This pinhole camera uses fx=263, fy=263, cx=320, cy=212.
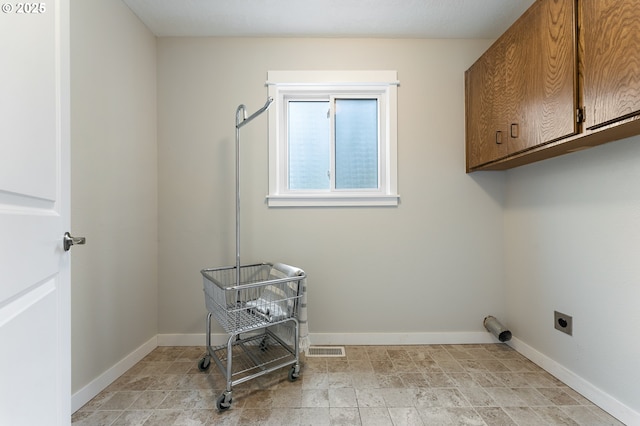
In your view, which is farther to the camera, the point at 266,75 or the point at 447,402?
the point at 266,75

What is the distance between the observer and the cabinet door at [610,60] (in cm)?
95

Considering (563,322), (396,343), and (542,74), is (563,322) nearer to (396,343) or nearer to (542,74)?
(396,343)

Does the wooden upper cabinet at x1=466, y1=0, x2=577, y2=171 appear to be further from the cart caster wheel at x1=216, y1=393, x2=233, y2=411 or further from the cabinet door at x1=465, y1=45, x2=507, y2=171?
the cart caster wheel at x1=216, y1=393, x2=233, y2=411

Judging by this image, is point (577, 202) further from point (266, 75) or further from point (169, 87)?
point (169, 87)

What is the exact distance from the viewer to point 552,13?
1.26 m

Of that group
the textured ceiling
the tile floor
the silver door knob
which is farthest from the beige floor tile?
the textured ceiling

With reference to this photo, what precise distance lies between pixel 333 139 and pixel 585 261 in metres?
1.71

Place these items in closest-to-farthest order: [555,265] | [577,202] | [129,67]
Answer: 1. [577,202]
2. [555,265]
3. [129,67]

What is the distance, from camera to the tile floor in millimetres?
1268

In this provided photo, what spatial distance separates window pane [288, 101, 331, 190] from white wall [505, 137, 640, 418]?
1423 millimetres

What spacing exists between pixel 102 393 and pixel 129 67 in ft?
6.46

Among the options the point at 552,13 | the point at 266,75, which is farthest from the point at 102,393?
the point at 552,13
